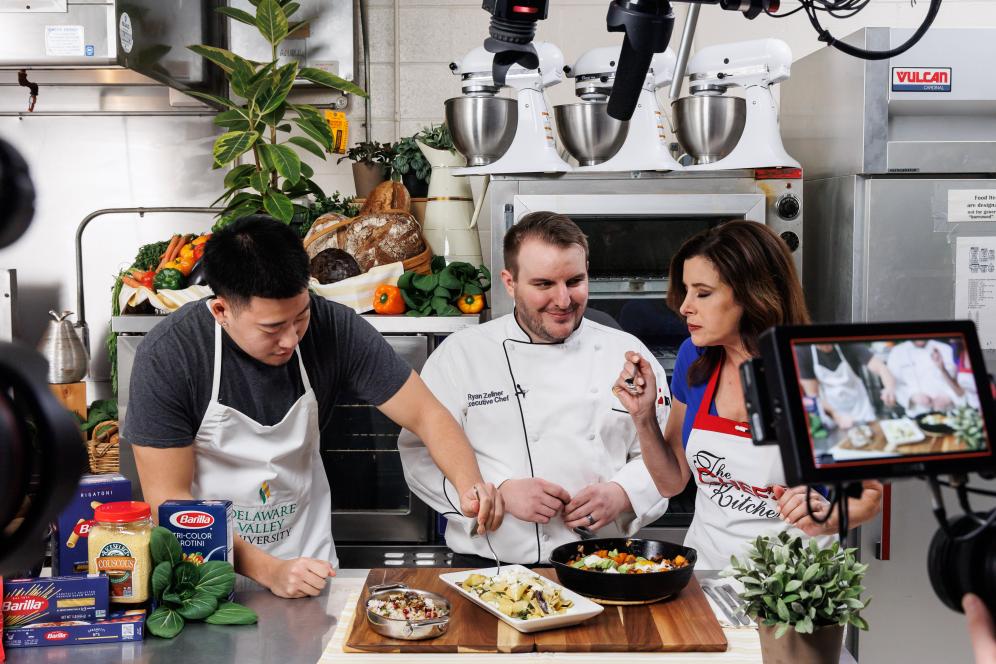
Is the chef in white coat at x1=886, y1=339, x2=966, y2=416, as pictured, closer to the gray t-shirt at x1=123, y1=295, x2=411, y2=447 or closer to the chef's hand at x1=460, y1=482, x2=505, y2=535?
the chef's hand at x1=460, y1=482, x2=505, y2=535

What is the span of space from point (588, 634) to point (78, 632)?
794 millimetres

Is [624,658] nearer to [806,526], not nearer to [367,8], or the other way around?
[806,526]

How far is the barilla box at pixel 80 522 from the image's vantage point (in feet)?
5.06

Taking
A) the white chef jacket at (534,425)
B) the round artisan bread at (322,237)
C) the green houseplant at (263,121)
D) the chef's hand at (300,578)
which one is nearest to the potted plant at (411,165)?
the green houseplant at (263,121)

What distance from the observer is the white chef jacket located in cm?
232

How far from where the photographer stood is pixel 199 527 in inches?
63.2

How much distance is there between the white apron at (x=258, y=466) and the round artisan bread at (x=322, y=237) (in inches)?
41.1

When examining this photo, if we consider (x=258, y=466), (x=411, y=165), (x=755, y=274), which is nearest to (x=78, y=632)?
(x=258, y=466)

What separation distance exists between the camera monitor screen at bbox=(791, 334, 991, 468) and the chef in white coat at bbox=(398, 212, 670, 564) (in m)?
1.47

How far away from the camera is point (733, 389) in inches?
81.3

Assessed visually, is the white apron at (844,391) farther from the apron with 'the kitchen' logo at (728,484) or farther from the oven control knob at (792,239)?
the oven control knob at (792,239)

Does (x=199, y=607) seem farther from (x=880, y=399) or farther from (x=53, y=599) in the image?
(x=880, y=399)

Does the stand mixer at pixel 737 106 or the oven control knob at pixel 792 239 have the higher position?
the stand mixer at pixel 737 106

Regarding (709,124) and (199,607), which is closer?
(199,607)
